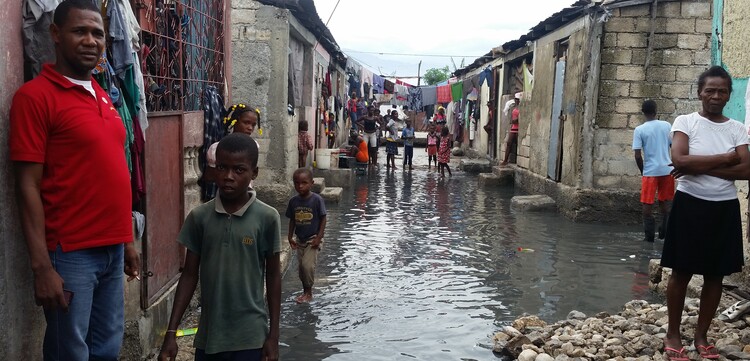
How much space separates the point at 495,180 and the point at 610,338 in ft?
40.2

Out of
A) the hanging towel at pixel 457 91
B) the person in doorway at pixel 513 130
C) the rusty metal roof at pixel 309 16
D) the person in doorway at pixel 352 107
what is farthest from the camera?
the hanging towel at pixel 457 91

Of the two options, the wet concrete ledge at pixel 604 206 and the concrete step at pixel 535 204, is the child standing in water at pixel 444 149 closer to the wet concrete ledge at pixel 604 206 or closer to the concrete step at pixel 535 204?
the concrete step at pixel 535 204

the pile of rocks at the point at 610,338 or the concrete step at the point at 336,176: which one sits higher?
the concrete step at the point at 336,176

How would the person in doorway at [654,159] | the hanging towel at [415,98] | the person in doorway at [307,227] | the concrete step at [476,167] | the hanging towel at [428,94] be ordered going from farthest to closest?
the hanging towel at [415,98]
the hanging towel at [428,94]
the concrete step at [476,167]
the person in doorway at [654,159]
the person in doorway at [307,227]

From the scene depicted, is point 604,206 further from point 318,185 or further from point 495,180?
point 495,180

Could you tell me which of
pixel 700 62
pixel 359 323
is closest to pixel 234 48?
pixel 359 323

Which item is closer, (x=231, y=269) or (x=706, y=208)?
(x=231, y=269)

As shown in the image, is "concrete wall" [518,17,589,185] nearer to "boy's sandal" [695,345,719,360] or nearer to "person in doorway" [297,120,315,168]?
"person in doorway" [297,120,315,168]

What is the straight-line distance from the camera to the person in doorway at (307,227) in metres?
6.68

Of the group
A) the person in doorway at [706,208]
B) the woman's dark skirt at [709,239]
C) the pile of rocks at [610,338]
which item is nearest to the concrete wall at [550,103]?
the pile of rocks at [610,338]

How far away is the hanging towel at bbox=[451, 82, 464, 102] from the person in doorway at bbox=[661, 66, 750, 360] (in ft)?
81.7

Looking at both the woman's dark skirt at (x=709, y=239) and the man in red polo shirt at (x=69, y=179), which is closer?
the man in red polo shirt at (x=69, y=179)

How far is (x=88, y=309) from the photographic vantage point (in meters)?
3.22

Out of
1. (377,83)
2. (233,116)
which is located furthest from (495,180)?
(377,83)
